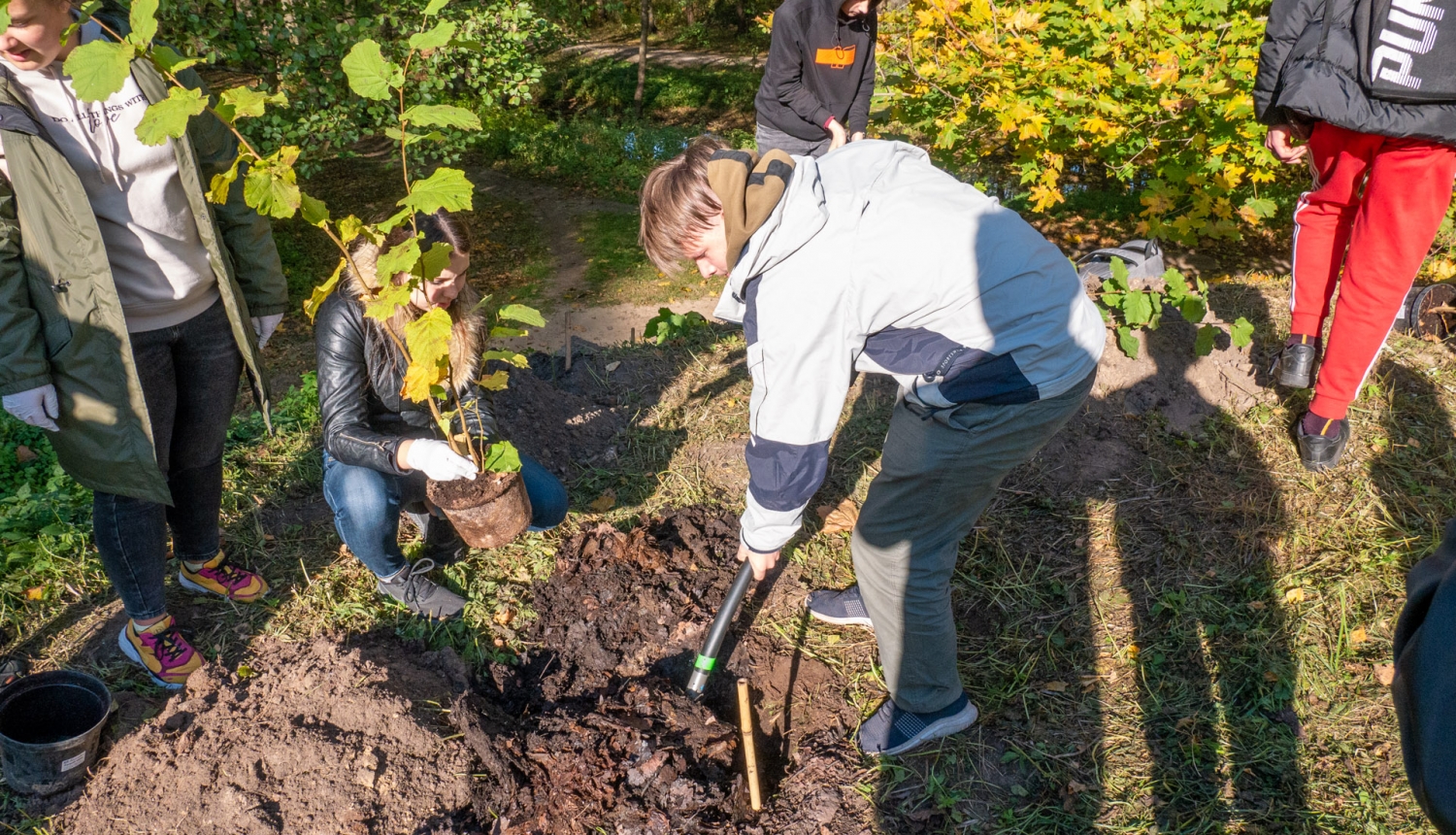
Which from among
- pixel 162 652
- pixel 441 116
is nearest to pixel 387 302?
pixel 441 116

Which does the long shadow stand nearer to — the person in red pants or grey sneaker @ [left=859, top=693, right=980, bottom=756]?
the person in red pants

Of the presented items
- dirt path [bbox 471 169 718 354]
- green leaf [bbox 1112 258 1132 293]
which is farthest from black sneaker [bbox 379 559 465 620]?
green leaf [bbox 1112 258 1132 293]

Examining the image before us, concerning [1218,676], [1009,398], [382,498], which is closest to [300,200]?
[382,498]

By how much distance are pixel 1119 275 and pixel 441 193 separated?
2877mm

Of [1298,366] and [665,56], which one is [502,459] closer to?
[1298,366]

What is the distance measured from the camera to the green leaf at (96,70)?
1.68 metres

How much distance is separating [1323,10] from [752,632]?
2.78 meters

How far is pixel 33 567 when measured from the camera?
2.99 meters

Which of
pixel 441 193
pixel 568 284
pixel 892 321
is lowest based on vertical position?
pixel 568 284

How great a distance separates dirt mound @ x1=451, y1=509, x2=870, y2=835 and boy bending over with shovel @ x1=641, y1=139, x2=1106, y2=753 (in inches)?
22.0

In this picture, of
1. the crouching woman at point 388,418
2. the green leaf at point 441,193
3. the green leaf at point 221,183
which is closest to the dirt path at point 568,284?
the crouching woman at point 388,418

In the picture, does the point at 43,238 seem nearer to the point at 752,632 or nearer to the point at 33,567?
the point at 33,567

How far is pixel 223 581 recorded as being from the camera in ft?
9.48

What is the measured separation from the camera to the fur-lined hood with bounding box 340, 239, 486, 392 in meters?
2.38
